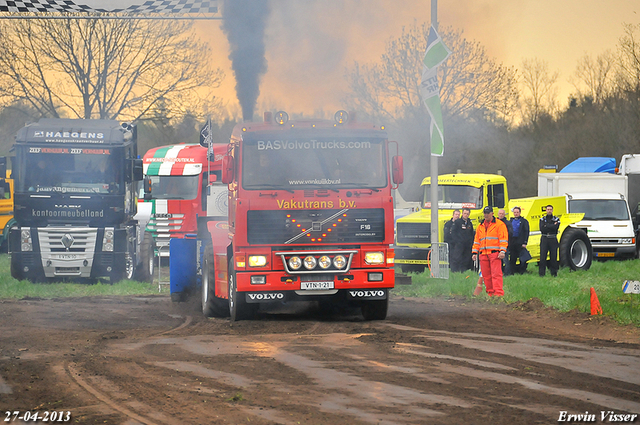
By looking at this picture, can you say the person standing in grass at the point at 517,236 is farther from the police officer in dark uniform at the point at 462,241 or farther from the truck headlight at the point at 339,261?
the truck headlight at the point at 339,261

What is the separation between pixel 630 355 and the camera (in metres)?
9.77

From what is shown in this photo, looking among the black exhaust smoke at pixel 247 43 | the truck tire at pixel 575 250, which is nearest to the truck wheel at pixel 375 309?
the black exhaust smoke at pixel 247 43

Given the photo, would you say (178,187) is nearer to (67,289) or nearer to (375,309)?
(67,289)

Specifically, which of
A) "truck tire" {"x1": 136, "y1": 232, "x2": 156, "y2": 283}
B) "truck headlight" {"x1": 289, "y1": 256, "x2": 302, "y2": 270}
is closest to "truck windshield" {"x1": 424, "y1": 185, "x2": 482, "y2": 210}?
"truck tire" {"x1": 136, "y1": 232, "x2": 156, "y2": 283}

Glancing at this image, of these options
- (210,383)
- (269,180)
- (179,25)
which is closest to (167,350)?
(210,383)

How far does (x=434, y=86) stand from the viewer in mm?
18922

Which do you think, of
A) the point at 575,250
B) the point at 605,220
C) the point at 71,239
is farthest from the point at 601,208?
the point at 71,239

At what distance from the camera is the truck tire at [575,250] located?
71.8 feet

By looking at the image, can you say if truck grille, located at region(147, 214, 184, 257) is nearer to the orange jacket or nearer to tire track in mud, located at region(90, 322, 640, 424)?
the orange jacket

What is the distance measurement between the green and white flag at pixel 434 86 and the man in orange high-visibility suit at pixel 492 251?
2.93 meters

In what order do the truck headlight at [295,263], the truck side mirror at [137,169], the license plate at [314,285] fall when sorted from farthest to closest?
the truck side mirror at [137,169] < the license plate at [314,285] < the truck headlight at [295,263]

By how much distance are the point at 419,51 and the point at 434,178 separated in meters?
17.3

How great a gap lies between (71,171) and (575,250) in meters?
13.1

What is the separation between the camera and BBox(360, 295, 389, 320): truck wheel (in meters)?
13.1
